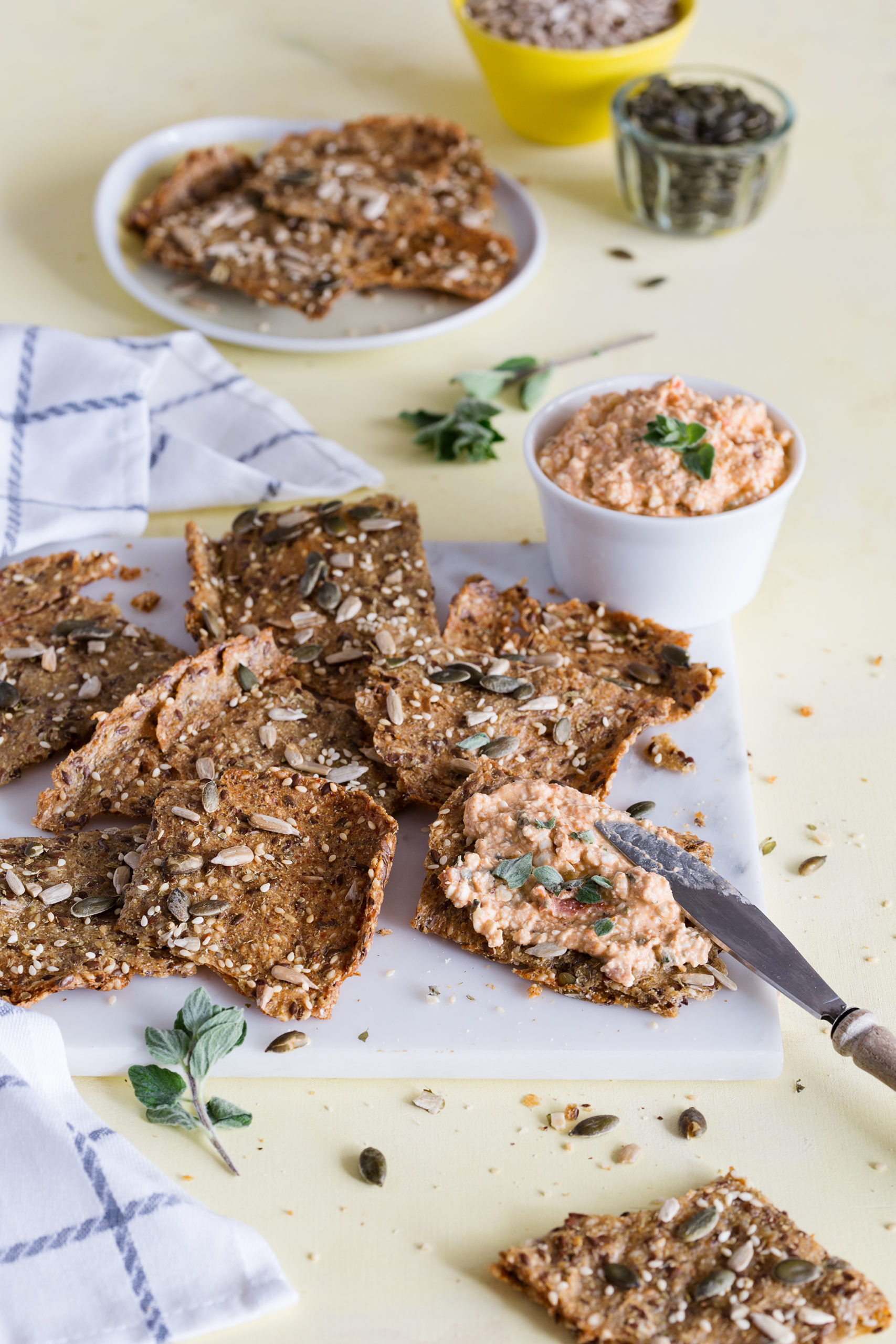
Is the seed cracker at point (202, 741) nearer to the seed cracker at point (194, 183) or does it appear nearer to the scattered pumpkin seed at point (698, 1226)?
the scattered pumpkin seed at point (698, 1226)

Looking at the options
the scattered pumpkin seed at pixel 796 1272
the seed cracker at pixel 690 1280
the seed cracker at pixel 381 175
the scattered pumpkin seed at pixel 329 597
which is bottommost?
the seed cracker at pixel 690 1280

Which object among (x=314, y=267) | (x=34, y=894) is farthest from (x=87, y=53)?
(x=34, y=894)

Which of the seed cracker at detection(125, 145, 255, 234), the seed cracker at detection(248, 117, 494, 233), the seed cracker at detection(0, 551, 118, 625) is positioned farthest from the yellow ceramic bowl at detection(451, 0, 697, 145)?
the seed cracker at detection(0, 551, 118, 625)

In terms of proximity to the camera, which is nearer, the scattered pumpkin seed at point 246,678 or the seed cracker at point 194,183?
the scattered pumpkin seed at point 246,678

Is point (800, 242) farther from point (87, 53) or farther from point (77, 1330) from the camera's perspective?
point (77, 1330)

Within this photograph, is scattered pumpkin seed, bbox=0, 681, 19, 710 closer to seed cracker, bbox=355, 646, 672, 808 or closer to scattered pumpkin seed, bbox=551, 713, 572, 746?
seed cracker, bbox=355, 646, 672, 808

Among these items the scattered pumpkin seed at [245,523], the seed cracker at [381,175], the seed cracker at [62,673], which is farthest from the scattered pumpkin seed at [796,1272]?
the seed cracker at [381,175]
